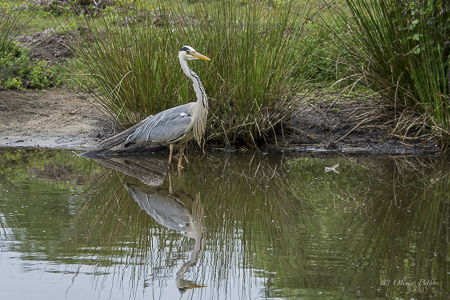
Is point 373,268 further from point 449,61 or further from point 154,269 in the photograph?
point 449,61

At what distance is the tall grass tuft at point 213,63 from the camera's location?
6.68 m

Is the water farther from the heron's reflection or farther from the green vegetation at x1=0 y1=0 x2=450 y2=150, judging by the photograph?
the green vegetation at x1=0 y1=0 x2=450 y2=150

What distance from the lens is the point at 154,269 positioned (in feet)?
10.4

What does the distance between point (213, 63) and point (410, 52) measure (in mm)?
2364

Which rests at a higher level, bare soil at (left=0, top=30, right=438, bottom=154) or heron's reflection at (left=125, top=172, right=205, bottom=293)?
bare soil at (left=0, top=30, right=438, bottom=154)

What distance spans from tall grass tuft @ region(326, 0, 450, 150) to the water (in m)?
0.83

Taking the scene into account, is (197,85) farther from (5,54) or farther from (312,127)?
(5,54)

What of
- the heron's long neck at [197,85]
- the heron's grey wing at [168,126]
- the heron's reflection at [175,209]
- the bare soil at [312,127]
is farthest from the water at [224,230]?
the bare soil at [312,127]

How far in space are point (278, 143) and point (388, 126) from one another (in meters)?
1.49

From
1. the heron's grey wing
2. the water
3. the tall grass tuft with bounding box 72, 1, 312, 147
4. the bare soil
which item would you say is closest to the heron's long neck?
the heron's grey wing

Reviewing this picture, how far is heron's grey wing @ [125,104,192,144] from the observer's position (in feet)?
20.0

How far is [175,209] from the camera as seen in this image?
14.7ft

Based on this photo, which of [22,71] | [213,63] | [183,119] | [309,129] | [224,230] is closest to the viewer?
[224,230]

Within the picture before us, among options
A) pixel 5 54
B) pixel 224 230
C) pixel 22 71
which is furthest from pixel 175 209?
pixel 22 71
